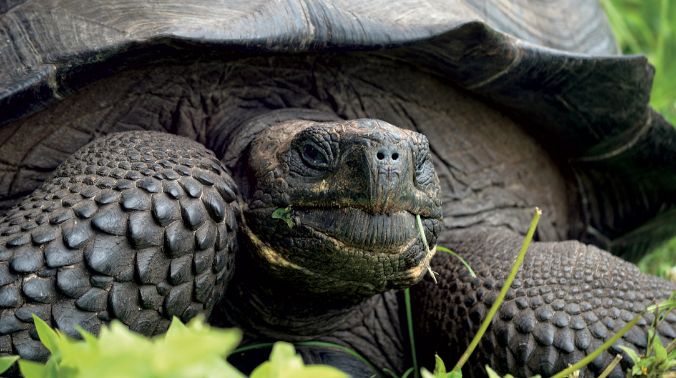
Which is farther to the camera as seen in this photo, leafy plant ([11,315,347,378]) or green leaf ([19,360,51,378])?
green leaf ([19,360,51,378])

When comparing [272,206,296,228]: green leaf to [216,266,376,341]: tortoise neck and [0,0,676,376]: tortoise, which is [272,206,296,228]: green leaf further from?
[216,266,376,341]: tortoise neck

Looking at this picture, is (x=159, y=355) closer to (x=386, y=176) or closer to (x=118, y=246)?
(x=118, y=246)

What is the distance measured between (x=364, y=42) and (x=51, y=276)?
1209mm

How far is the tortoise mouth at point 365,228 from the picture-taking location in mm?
2197

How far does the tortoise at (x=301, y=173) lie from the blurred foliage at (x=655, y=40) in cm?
156

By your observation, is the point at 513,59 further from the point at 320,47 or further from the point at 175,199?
the point at 175,199

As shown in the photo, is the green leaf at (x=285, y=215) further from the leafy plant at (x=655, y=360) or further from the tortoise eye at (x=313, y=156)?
the leafy plant at (x=655, y=360)

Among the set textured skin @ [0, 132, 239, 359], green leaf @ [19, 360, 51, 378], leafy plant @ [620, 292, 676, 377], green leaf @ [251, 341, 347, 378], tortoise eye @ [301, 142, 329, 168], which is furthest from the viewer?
tortoise eye @ [301, 142, 329, 168]

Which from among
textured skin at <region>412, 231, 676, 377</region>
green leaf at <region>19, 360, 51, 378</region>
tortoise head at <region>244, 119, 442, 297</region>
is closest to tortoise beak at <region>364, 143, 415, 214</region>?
tortoise head at <region>244, 119, 442, 297</region>

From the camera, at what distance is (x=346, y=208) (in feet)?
7.30

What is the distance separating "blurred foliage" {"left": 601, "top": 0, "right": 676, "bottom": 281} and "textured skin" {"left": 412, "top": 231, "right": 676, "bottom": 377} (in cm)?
194

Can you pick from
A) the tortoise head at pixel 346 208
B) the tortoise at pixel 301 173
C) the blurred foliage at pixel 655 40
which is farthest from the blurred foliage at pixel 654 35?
the tortoise head at pixel 346 208

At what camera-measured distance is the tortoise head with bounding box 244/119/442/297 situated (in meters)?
2.18

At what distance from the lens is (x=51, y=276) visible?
6.57ft
